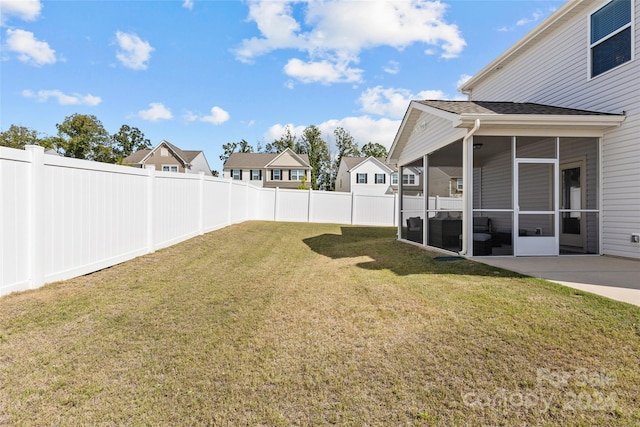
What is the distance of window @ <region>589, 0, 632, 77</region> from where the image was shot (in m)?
7.08

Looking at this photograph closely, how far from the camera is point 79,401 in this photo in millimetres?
2285

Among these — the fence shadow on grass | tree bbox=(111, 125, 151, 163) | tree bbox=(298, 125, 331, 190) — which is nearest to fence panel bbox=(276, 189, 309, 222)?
the fence shadow on grass

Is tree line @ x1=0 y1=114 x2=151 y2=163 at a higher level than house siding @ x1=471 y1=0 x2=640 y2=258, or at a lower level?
higher

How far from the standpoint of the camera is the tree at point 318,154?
50.6 metres

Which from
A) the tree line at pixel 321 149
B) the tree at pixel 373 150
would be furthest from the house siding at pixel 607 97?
the tree at pixel 373 150

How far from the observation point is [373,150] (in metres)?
55.9

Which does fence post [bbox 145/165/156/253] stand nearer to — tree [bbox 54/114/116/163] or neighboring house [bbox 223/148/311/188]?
neighboring house [bbox 223/148/311/188]

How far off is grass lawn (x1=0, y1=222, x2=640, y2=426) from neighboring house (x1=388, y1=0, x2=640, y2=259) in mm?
3441

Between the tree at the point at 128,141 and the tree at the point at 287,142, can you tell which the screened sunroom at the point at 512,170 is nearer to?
the tree at the point at 287,142

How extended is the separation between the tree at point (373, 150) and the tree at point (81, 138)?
36.8 meters

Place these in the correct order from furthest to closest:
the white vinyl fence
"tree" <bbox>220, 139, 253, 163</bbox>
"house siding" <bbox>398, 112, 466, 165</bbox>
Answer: "tree" <bbox>220, 139, 253, 163</bbox> < "house siding" <bbox>398, 112, 466, 165</bbox> < the white vinyl fence

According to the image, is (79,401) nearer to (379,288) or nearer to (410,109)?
(379,288)

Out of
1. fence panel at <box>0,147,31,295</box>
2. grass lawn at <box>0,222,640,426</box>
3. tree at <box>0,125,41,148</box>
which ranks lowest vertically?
grass lawn at <box>0,222,640,426</box>

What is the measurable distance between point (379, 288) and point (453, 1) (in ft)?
31.2
